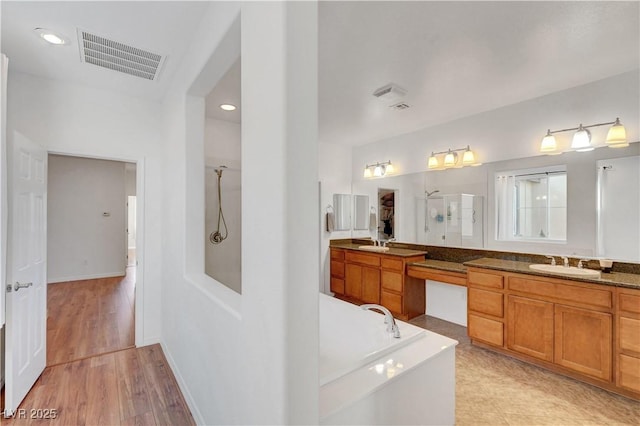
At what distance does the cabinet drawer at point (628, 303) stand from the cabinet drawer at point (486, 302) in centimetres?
81

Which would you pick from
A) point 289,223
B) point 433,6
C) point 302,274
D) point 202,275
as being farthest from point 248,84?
point 202,275

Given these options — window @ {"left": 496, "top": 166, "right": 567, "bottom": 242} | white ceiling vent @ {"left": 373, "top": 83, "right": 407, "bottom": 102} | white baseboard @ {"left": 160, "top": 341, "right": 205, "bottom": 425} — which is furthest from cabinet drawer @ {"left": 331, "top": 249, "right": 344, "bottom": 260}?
white baseboard @ {"left": 160, "top": 341, "right": 205, "bottom": 425}

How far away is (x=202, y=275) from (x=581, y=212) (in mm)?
3531

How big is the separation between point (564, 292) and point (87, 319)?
528 centimetres

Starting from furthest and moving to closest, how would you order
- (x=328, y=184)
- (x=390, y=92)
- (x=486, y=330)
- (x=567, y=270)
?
(x=328, y=184), (x=486, y=330), (x=390, y=92), (x=567, y=270)

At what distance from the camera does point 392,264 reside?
3.82 metres

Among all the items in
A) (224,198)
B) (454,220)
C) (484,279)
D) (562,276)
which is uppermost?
(224,198)

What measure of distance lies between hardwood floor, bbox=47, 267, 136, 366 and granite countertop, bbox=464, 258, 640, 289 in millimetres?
3848

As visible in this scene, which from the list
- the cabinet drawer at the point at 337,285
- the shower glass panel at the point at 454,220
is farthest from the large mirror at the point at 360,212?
the shower glass panel at the point at 454,220

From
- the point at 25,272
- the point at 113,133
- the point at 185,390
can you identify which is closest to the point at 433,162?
the point at 185,390

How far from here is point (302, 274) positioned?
95 cm

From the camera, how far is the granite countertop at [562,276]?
2.14m

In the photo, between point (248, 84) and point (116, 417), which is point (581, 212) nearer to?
point (248, 84)

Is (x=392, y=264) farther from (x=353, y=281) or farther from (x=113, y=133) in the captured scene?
(x=113, y=133)
